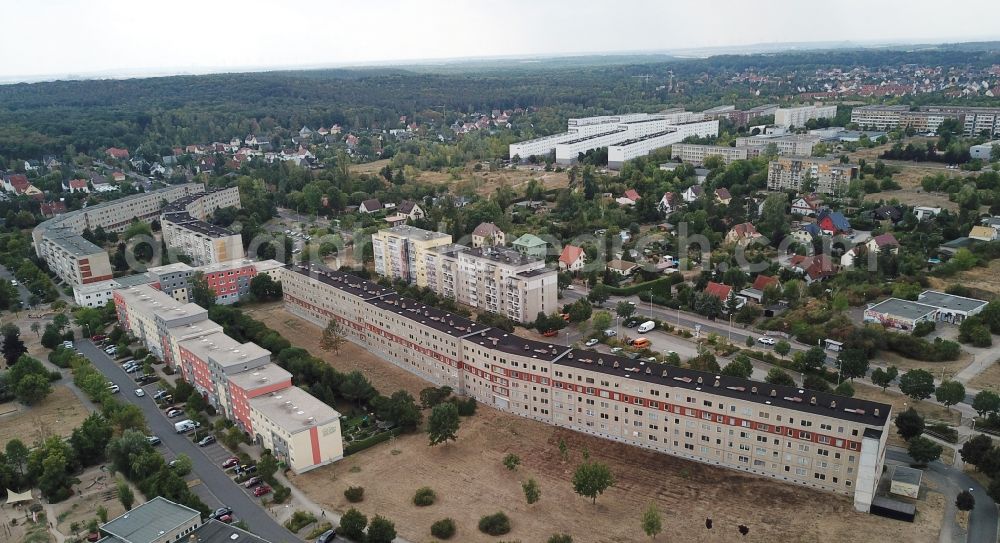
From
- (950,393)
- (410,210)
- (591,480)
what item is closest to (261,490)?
(591,480)

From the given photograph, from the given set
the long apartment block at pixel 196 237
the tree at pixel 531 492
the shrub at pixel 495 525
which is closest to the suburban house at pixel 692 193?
the long apartment block at pixel 196 237

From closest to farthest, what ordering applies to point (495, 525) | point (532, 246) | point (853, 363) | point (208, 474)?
point (495, 525) < point (208, 474) < point (853, 363) < point (532, 246)

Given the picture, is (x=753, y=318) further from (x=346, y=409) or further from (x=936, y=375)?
(x=346, y=409)

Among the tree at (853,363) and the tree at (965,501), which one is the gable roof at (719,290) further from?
the tree at (965,501)

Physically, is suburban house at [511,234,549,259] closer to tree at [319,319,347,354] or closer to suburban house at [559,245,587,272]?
suburban house at [559,245,587,272]

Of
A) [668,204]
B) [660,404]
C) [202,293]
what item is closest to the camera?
[660,404]

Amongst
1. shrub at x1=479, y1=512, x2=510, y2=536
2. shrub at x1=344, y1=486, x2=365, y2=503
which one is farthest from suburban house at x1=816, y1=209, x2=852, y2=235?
shrub at x1=344, y1=486, x2=365, y2=503

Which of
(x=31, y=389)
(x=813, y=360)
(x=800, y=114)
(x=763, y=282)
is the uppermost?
(x=800, y=114)

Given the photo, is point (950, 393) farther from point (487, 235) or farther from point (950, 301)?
point (487, 235)
